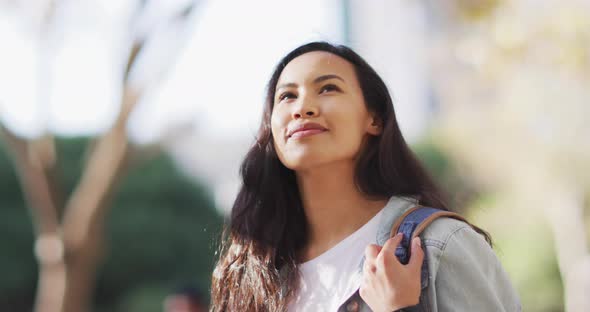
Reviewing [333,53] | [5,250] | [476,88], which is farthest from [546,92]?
[5,250]

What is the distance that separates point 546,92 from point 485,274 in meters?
8.54

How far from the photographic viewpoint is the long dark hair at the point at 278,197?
2.50 m

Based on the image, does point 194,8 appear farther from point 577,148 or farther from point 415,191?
point 577,148

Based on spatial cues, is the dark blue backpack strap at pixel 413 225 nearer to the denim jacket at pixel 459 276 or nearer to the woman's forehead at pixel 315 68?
the denim jacket at pixel 459 276

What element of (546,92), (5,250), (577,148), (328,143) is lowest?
(5,250)

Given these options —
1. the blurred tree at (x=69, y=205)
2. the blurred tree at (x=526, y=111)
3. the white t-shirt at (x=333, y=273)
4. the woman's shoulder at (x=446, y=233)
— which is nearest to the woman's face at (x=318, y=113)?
the white t-shirt at (x=333, y=273)

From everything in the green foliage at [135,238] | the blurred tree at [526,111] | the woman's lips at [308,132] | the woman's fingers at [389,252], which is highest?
the woman's lips at [308,132]

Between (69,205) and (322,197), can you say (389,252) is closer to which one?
(322,197)

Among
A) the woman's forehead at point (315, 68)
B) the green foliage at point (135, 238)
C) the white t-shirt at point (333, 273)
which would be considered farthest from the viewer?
the green foliage at point (135, 238)

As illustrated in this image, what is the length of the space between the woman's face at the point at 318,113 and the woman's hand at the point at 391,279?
0.41m

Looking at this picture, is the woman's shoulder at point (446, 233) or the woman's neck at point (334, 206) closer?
the woman's shoulder at point (446, 233)

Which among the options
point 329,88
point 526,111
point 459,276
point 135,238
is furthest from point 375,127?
point 135,238

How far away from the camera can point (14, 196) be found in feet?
52.5

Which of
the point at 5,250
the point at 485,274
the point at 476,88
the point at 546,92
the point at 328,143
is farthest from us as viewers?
the point at 5,250
